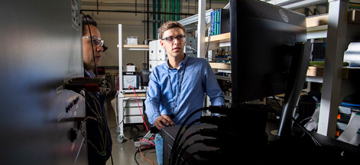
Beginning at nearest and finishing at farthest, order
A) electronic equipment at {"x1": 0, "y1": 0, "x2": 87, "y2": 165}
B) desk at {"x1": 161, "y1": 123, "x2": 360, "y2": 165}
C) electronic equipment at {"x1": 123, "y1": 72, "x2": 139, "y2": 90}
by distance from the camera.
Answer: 1. electronic equipment at {"x1": 0, "y1": 0, "x2": 87, "y2": 165}
2. desk at {"x1": 161, "y1": 123, "x2": 360, "y2": 165}
3. electronic equipment at {"x1": 123, "y1": 72, "x2": 139, "y2": 90}

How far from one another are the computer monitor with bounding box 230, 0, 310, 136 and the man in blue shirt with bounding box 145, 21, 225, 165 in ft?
2.66

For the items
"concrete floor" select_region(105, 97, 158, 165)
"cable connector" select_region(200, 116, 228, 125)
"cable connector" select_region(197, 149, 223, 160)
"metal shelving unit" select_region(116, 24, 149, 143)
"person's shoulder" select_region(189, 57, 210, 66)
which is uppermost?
"person's shoulder" select_region(189, 57, 210, 66)

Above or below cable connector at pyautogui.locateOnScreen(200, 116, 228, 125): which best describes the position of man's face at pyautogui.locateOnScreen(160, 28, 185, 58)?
above

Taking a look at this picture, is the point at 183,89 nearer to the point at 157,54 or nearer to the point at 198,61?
the point at 198,61

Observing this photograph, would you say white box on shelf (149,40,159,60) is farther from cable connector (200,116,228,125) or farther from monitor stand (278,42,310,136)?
cable connector (200,116,228,125)

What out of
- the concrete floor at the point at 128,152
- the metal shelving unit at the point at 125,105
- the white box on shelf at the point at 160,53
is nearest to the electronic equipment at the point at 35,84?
the concrete floor at the point at 128,152

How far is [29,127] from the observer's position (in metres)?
0.30

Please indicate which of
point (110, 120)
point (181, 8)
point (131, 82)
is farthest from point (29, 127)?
point (181, 8)

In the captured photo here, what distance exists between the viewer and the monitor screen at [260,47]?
1.82ft

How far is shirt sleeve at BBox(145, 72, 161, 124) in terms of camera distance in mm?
1361

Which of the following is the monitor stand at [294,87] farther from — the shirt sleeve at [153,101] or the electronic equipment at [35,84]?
the shirt sleeve at [153,101]

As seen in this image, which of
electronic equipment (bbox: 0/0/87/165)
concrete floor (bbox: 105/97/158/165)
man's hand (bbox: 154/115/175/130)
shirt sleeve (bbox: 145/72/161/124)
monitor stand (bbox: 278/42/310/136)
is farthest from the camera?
concrete floor (bbox: 105/97/158/165)

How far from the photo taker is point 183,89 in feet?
5.07

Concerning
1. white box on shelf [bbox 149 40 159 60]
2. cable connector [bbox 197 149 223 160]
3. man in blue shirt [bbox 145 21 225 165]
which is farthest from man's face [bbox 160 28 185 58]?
white box on shelf [bbox 149 40 159 60]
